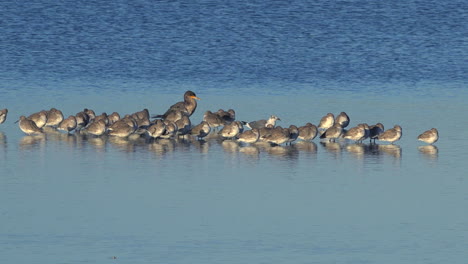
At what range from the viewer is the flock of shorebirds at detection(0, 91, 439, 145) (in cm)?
2536

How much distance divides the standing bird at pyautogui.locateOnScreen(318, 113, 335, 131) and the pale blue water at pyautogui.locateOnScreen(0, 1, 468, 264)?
98 centimetres

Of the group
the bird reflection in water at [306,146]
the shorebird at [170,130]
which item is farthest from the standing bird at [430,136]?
the shorebird at [170,130]

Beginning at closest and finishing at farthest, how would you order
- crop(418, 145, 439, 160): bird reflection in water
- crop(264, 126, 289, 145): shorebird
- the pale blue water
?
the pale blue water < crop(418, 145, 439, 160): bird reflection in water < crop(264, 126, 289, 145): shorebird

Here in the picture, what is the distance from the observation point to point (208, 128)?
26.4m

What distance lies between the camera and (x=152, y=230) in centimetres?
1648

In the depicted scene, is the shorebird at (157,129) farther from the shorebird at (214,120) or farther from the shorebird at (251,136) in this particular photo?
the shorebird at (214,120)

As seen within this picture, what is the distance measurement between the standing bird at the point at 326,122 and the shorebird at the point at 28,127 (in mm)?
6401

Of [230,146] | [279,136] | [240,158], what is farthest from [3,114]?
[240,158]

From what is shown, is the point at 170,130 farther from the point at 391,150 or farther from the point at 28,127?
the point at 391,150

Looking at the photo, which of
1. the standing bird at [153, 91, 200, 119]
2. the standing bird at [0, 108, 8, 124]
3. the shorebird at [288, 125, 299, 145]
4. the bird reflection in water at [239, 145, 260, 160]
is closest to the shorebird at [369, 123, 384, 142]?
the shorebird at [288, 125, 299, 145]

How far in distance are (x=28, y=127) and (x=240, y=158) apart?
5782 mm

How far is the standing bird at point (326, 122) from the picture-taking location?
1080 inches

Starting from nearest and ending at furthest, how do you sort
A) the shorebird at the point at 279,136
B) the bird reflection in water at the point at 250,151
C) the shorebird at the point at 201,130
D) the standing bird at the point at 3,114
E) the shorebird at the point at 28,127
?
the bird reflection in water at the point at 250,151
the shorebird at the point at 279,136
the shorebird at the point at 201,130
the shorebird at the point at 28,127
the standing bird at the point at 3,114

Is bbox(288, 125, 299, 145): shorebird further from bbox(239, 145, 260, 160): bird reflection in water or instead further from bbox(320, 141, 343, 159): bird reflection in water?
bbox(239, 145, 260, 160): bird reflection in water
